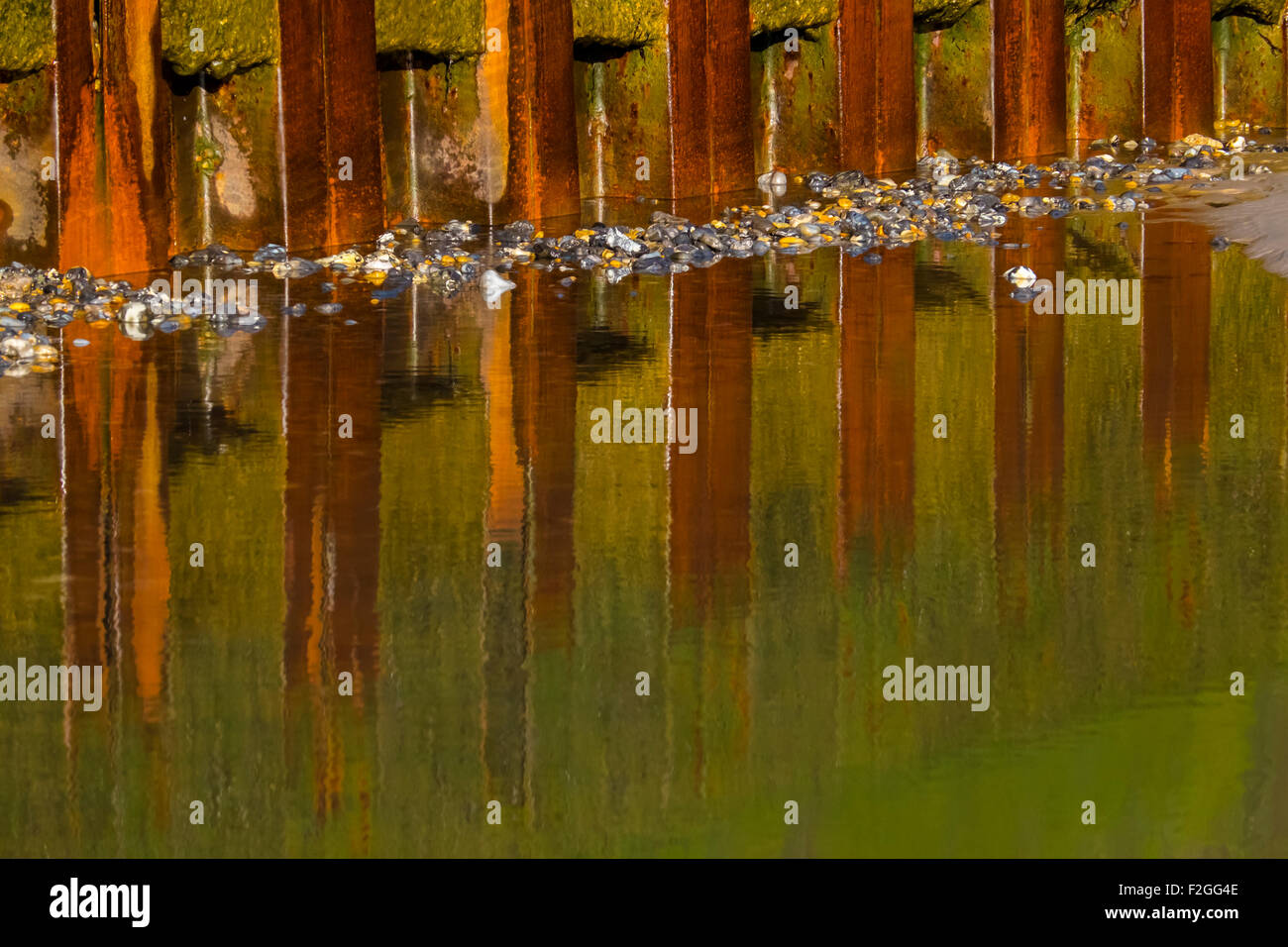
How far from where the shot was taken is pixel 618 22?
12844 mm

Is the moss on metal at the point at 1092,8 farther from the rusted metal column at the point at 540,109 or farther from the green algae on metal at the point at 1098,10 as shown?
the rusted metal column at the point at 540,109

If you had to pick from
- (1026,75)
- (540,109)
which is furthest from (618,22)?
(1026,75)

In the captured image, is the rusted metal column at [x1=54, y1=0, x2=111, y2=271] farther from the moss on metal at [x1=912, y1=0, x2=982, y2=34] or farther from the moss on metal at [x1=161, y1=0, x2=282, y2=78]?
the moss on metal at [x1=912, y1=0, x2=982, y2=34]

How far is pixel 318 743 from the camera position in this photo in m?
4.73

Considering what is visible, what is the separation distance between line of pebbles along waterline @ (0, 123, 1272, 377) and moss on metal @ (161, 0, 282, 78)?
889 mm

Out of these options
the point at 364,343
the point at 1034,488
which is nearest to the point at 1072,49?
the point at 364,343

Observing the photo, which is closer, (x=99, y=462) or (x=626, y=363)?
(x=99, y=462)

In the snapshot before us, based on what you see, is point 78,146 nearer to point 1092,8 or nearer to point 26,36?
point 26,36

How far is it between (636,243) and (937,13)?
15.0 feet

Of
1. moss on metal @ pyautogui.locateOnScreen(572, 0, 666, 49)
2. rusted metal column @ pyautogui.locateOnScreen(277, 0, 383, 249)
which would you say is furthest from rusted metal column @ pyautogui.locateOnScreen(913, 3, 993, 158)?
rusted metal column @ pyautogui.locateOnScreen(277, 0, 383, 249)

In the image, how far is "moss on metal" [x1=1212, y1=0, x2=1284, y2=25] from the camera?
1770cm
